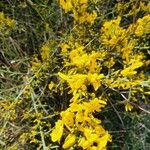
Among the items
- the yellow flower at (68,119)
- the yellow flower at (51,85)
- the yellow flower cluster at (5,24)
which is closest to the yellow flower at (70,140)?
the yellow flower at (68,119)

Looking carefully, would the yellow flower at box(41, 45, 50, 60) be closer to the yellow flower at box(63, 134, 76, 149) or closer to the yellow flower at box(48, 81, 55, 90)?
the yellow flower at box(48, 81, 55, 90)

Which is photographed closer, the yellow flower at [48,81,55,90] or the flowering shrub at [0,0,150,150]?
the flowering shrub at [0,0,150,150]

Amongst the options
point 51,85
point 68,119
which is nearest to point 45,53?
point 51,85

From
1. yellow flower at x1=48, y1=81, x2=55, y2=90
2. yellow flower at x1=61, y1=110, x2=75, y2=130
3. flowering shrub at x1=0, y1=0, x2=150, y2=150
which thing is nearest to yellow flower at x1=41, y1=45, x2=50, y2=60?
flowering shrub at x1=0, y1=0, x2=150, y2=150

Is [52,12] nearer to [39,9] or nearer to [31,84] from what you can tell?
[39,9]

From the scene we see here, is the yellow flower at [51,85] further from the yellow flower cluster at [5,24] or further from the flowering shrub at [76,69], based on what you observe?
the yellow flower cluster at [5,24]

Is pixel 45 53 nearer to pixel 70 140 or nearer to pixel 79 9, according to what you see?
pixel 79 9

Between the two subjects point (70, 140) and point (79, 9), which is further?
point (79, 9)

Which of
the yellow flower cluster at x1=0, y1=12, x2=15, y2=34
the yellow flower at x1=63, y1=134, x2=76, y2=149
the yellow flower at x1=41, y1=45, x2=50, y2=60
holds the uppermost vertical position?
the yellow flower cluster at x1=0, y1=12, x2=15, y2=34

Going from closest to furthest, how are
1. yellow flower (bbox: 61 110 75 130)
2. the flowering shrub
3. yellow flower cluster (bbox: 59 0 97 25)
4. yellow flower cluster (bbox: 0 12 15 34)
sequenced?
yellow flower (bbox: 61 110 75 130)
the flowering shrub
yellow flower cluster (bbox: 59 0 97 25)
yellow flower cluster (bbox: 0 12 15 34)

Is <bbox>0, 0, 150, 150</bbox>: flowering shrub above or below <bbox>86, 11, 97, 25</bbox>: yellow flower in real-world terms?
below

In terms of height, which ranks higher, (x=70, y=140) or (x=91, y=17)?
(x=91, y=17)

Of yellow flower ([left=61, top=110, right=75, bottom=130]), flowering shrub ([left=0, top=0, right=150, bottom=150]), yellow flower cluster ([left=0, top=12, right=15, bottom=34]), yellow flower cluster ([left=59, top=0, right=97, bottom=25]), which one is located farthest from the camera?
yellow flower cluster ([left=0, top=12, right=15, bottom=34])

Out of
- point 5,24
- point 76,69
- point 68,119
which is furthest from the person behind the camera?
point 5,24
